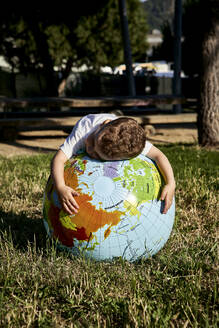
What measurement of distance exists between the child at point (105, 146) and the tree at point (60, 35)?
55.9 feet

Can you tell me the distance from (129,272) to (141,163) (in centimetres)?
81

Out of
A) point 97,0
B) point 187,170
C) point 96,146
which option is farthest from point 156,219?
point 97,0

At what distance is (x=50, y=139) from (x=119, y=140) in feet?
27.5

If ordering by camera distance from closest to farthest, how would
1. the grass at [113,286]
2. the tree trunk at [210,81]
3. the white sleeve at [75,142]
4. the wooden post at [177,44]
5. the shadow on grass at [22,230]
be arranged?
the grass at [113,286] → the white sleeve at [75,142] → the shadow on grass at [22,230] → the tree trunk at [210,81] → the wooden post at [177,44]

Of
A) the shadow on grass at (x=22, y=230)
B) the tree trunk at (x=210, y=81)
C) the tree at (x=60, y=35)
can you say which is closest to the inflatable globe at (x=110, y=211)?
the shadow on grass at (x=22, y=230)

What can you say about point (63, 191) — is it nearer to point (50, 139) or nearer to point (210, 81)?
point (210, 81)

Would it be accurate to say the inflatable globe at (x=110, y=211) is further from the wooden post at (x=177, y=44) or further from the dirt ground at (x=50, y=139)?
the wooden post at (x=177, y=44)

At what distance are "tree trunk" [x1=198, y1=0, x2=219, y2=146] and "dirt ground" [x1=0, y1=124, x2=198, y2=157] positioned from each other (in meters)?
0.98

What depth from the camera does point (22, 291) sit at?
2883 millimetres

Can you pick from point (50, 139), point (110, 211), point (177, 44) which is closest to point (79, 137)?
point (110, 211)

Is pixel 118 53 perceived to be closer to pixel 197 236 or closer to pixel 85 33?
pixel 85 33

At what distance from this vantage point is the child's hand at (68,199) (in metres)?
3.00

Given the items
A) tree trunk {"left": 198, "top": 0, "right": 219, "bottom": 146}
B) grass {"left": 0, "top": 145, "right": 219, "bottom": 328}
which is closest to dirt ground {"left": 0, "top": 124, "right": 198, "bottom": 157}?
tree trunk {"left": 198, "top": 0, "right": 219, "bottom": 146}

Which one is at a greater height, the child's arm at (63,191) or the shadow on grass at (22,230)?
the child's arm at (63,191)
